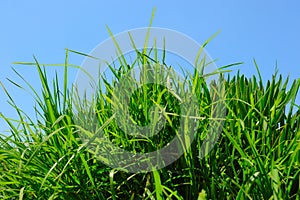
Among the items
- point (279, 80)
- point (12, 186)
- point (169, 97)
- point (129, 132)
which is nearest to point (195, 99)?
point (169, 97)

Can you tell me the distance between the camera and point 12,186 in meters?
1.56

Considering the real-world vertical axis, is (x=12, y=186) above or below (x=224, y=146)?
below

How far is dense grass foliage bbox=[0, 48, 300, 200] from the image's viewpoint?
1271 mm

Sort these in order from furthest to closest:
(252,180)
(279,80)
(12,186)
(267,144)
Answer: (279,80) < (12,186) < (267,144) < (252,180)

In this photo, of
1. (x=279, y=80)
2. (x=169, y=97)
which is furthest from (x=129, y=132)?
(x=279, y=80)

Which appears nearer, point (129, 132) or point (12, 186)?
point (129, 132)

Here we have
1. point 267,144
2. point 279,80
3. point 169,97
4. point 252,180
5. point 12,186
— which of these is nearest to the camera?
point 252,180

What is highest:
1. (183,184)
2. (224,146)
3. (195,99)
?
(195,99)

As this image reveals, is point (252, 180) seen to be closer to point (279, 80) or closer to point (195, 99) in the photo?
point (195, 99)

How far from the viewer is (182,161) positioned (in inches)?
53.2

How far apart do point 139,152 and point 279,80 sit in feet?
2.00

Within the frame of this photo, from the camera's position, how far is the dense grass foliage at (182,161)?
1.27 m

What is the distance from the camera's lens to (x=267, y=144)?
4.40 feet

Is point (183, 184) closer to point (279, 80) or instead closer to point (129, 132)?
point (129, 132)
